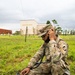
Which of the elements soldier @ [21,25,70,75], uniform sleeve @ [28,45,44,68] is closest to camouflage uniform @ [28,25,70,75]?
soldier @ [21,25,70,75]

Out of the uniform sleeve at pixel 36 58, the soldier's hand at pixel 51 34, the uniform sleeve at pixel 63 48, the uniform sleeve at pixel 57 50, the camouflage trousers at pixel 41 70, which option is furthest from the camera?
the uniform sleeve at pixel 36 58

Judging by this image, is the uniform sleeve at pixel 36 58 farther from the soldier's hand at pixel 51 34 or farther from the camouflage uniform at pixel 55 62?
the soldier's hand at pixel 51 34

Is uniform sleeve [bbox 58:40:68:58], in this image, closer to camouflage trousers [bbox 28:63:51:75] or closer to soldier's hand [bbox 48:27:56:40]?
soldier's hand [bbox 48:27:56:40]

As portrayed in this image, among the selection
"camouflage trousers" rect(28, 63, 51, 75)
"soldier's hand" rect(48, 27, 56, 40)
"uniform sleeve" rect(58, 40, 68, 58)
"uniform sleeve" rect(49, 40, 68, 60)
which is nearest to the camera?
"uniform sleeve" rect(49, 40, 68, 60)

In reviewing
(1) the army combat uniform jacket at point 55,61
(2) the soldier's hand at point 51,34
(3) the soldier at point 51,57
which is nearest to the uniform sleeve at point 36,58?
(3) the soldier at point 51,57

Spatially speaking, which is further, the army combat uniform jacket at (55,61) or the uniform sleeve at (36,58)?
the uniform sleeve at (36,58)

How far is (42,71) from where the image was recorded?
14.3ft

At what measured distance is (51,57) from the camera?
12.6 ft

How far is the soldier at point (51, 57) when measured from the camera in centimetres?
382

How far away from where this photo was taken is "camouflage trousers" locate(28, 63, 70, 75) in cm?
388

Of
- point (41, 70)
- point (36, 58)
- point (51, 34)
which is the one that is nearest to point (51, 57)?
point (51, 34)

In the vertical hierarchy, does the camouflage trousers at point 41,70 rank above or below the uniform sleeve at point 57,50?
below

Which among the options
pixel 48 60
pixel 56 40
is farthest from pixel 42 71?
pixel 56 40

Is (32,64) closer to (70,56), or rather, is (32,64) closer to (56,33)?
(56,33)
